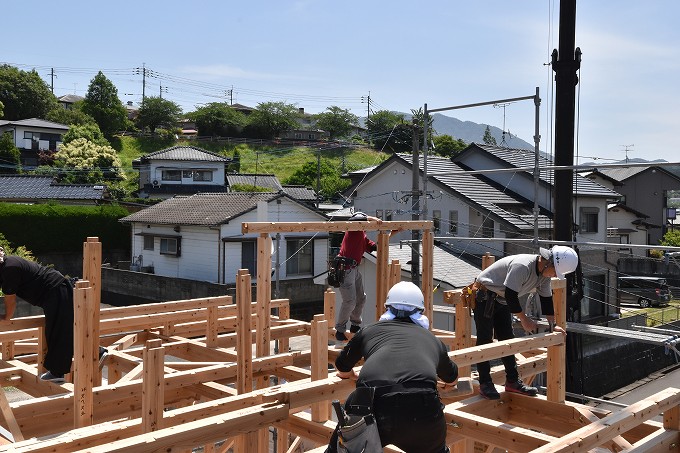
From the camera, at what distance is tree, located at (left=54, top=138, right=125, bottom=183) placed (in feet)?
152

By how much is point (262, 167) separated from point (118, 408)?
58.3 meters

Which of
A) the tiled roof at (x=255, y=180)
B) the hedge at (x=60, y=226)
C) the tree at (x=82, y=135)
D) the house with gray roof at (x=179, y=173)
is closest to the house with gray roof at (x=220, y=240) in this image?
the hedge at (x=60, y=226)

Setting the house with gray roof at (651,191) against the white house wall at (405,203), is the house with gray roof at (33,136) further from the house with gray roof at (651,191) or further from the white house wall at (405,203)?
the house with gray roof at (651,191)

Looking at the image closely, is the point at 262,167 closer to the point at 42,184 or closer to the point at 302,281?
the point at 42,184

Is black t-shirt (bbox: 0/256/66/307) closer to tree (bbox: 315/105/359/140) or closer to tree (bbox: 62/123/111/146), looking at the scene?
tree (bbox: 62/123/111/146)

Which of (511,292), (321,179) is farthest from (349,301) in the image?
(321,179)

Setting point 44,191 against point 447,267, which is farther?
point 44,191

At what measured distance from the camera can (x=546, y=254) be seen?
662 cm

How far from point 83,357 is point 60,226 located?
97.4 feet

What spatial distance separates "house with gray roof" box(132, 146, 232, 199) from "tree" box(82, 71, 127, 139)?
66.3ft

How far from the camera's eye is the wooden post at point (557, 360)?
22.5 feet

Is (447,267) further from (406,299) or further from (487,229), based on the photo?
(406,299)

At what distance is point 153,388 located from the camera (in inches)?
200

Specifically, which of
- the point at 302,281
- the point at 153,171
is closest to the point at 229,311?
the point at 302,281
